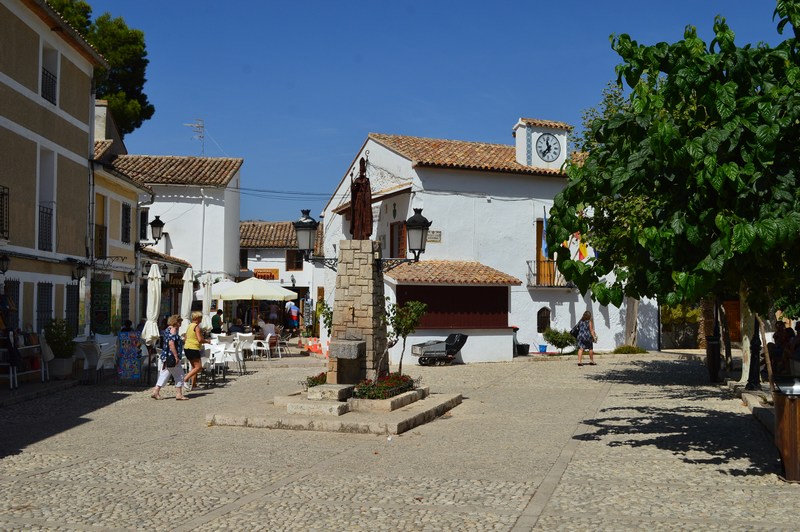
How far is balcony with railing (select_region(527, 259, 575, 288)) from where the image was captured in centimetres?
2966

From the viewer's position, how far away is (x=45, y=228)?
19.6 meters

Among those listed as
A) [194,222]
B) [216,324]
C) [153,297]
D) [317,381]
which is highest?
[194,222]

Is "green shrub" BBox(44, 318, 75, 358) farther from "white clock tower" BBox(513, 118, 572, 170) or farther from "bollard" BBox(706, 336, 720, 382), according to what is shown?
"white clock tower" BBox(513, 118, 572, 170)

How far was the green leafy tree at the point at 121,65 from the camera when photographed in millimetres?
39719

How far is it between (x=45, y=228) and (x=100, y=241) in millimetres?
4465

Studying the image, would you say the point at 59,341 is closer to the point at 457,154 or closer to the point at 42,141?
the point at 42,141

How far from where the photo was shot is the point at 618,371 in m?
23.4

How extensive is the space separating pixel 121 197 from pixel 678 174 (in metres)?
20.5

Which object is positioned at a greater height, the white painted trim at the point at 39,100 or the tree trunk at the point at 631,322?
the white painted trim at the point at 39,100

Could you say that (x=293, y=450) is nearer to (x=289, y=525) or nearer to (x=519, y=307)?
(x=289, y=525)

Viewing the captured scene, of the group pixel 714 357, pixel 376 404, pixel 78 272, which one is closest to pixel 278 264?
pixel 78 272

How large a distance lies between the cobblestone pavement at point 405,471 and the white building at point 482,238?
11.2 metres

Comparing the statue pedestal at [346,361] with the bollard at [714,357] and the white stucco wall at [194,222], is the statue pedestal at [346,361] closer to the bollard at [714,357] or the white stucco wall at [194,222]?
the bollard at [714,357]

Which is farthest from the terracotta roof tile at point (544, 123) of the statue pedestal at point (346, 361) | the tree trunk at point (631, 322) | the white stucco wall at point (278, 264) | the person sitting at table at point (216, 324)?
→ the white stucco wall at point (278, 264)
